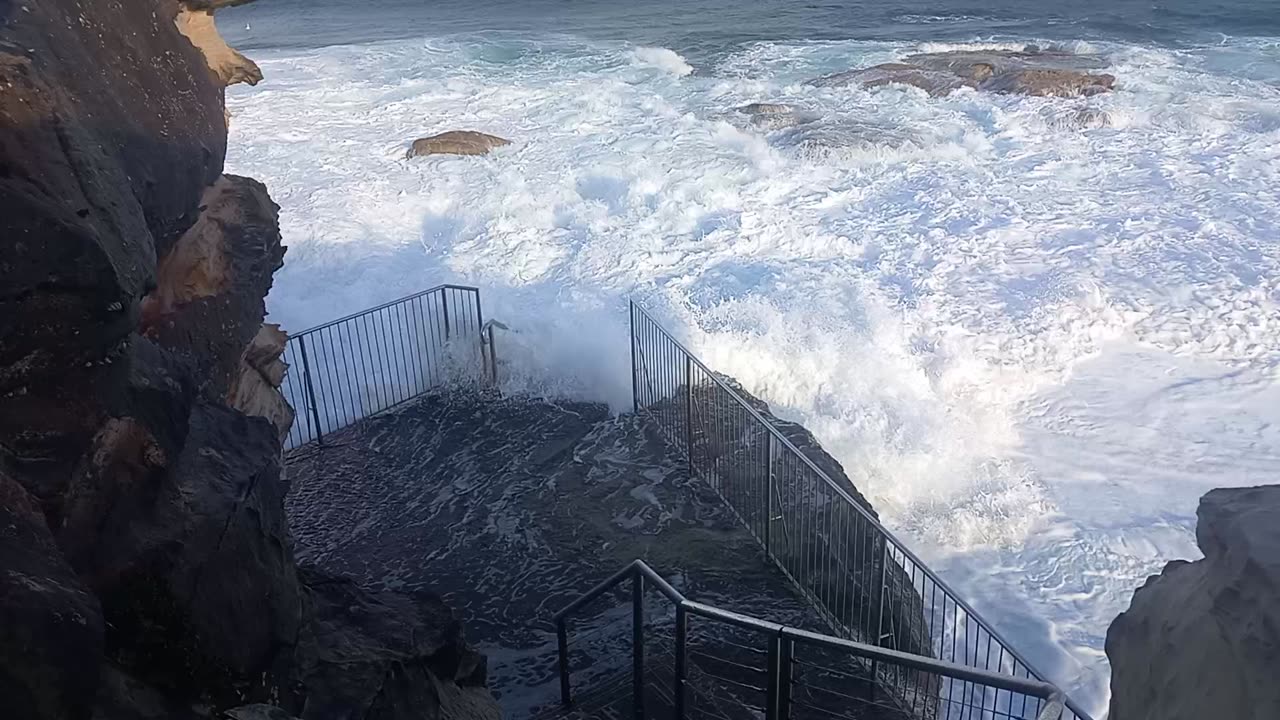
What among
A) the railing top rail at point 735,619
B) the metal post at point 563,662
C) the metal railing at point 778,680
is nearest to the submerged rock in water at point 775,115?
the metal railing at point 778,680

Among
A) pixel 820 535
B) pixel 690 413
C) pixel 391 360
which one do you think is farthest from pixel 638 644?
pixel 391 360

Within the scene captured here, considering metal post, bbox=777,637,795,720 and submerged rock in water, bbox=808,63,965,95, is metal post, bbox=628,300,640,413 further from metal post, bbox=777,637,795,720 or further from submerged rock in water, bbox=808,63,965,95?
submerged rock in water, bbox=808,63,965,95

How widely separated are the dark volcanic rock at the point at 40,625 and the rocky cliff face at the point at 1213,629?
3590 mm

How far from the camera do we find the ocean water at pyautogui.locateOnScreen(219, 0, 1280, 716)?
12312mm

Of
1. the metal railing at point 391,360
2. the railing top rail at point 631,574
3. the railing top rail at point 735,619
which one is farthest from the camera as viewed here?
the metal railing at point 391,360

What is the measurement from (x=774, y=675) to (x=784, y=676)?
0.07 metres

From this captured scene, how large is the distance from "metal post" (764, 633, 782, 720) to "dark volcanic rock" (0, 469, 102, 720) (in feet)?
12.7

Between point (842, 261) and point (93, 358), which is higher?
point (93, 358)

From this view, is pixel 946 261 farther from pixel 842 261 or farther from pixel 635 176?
pixel 635 176

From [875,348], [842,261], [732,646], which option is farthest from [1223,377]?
[732,646]

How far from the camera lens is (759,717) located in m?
7.31

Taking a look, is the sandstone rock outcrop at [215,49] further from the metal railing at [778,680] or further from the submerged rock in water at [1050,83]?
the submerged rock in water at [1050,83]

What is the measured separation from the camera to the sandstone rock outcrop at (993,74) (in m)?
29.2

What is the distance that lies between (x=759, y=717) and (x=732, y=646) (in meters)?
0.95
